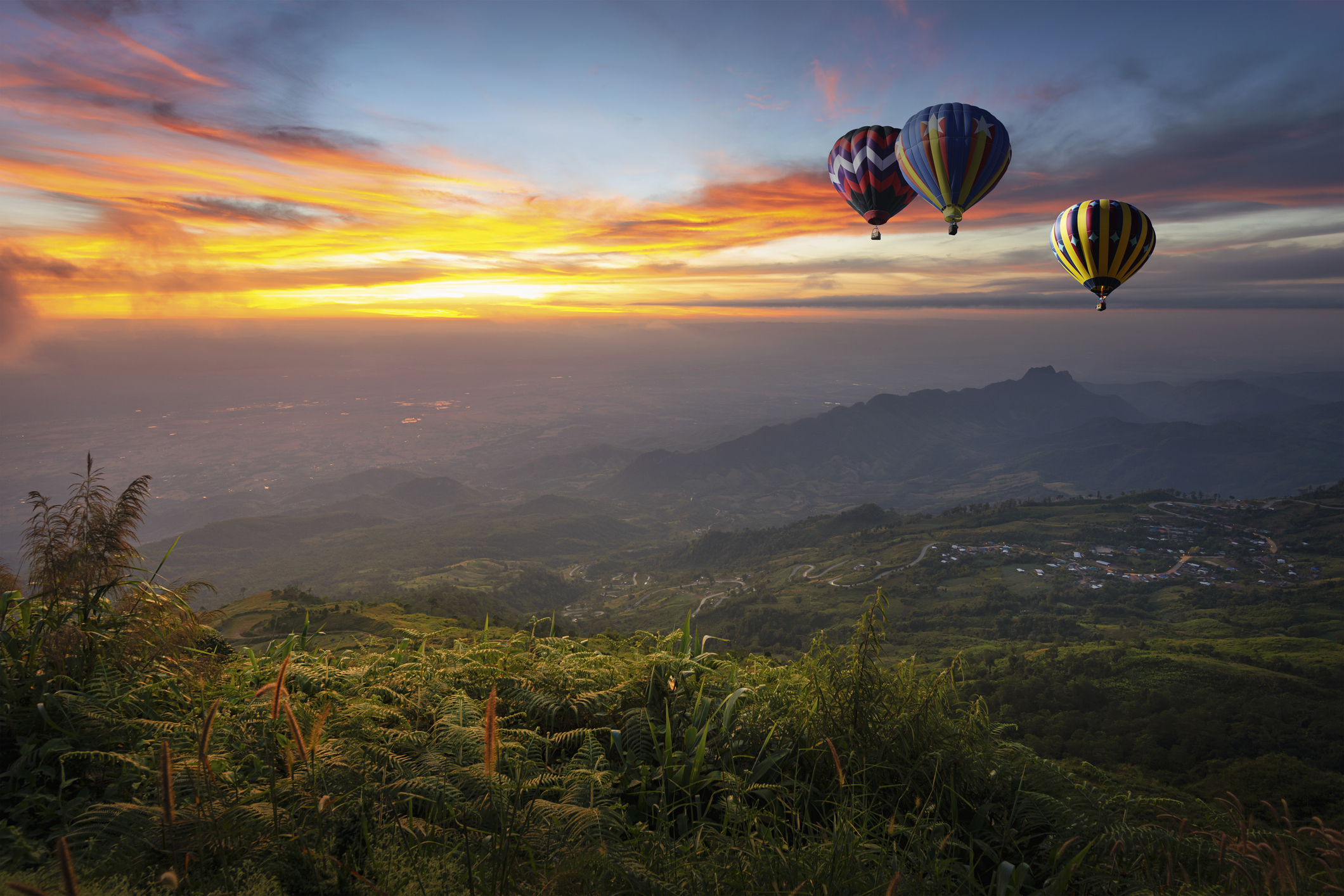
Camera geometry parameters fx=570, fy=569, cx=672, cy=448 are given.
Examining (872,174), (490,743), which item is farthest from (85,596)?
(872,174)

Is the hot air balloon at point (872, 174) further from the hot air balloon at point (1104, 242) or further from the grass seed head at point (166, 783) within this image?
the grass seed head at point (166, 783)

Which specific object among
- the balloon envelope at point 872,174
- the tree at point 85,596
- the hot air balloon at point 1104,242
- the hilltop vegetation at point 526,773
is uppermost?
the balloon envelope at point 872,174

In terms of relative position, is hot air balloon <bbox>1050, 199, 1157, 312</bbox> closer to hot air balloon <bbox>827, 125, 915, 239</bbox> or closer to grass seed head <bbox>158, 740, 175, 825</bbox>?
hot air balloon <bbox>827, 125, 915, 239</bbox>

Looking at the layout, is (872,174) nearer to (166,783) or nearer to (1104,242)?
(1104,242)

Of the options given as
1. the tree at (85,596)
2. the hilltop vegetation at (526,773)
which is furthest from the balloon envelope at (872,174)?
the tree at (85,596)

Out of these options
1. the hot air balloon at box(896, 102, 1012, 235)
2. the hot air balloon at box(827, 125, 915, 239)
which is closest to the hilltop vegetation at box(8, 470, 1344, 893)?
the hot air balloon at box(896, 102, 1012, 235)
